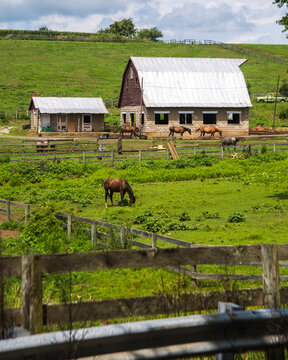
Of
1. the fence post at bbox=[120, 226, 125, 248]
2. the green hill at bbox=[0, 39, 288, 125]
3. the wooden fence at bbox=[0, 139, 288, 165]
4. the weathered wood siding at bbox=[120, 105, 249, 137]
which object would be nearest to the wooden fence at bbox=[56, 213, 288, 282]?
the fence post at bbox=[120, 226, 125, 248]

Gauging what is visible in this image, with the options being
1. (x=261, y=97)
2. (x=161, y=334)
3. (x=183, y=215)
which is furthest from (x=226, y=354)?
(x=261, y=97)

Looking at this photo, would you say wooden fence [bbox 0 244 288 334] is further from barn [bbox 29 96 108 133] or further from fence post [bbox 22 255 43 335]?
barn [bbox 29 96 108 133]

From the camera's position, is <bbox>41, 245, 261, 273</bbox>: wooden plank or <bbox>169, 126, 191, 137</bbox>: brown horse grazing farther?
<bbox>169, 126, 191, 137</bbox>: brown horse grazing

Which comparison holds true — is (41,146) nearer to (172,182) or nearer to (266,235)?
(172,182)

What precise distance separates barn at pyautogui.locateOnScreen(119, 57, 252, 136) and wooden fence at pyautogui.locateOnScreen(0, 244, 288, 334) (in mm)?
45000

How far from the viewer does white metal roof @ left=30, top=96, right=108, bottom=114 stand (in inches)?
2188

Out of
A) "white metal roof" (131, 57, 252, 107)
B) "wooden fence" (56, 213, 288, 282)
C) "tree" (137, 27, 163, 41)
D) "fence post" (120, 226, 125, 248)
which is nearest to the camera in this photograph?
"wooden fence" (56, 213, 288, 282)

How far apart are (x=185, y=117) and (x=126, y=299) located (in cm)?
4768

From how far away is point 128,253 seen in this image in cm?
597

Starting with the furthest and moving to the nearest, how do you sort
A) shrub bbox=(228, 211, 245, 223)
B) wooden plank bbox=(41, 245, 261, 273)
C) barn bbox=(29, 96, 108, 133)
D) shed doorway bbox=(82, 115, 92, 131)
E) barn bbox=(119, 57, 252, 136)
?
shed doorway bbox=(82, 115, 92, 131)
barn bbox=(29, 96, 108, 133)
barn bbox=(119, 57, 252, 136)
shrub bbox=(228, 211, 245, 223)
wooden plank bbox=(41, 245, 261, 273)

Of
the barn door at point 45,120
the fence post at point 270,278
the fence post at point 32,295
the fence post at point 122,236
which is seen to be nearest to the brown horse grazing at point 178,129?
the barn door at point 45,120

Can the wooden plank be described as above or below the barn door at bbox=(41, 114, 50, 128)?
below

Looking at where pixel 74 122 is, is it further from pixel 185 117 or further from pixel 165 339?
pixel 165 339

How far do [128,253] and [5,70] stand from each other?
298 feet
